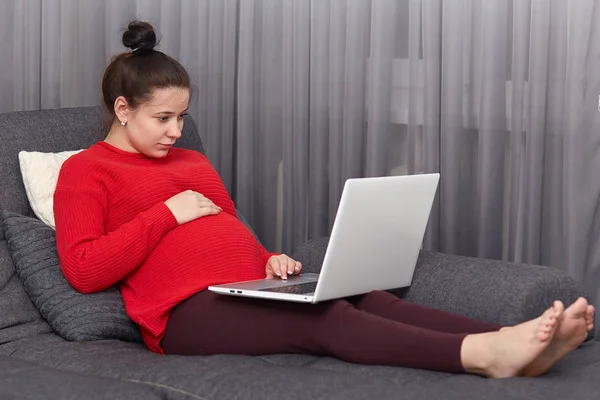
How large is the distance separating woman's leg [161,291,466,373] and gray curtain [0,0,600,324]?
2.63ft

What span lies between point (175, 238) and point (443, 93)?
34.6 inches

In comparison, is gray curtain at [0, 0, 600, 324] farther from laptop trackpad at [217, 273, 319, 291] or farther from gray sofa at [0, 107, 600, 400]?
laptop trackpad at [217, 273, 319, 291]

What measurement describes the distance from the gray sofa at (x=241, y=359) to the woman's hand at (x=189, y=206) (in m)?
0.29

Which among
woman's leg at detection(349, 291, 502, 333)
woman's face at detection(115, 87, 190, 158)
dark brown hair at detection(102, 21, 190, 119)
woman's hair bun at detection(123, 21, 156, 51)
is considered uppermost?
woman's hair bun at detection(123, 21, 156, 51)

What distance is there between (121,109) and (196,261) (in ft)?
1.31

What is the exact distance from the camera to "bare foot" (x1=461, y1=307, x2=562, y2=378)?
1.72 metres

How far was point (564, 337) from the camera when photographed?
1.79 metres

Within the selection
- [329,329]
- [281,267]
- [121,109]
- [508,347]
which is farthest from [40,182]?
[508,347]

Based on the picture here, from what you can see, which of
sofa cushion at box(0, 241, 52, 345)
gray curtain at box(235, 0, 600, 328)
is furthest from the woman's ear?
gray curtain at box(235, 0, 600, 328)

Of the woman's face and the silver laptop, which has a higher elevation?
the woman's face

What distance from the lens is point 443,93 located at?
266cm

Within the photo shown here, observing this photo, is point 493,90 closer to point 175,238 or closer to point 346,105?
point 346,105

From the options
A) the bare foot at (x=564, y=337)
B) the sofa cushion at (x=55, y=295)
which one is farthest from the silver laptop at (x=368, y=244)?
the bare foot at (x=564, y=337)

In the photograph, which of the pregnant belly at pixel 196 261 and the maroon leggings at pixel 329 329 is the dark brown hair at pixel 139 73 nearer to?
the pregnant belly at pixel 196 261
